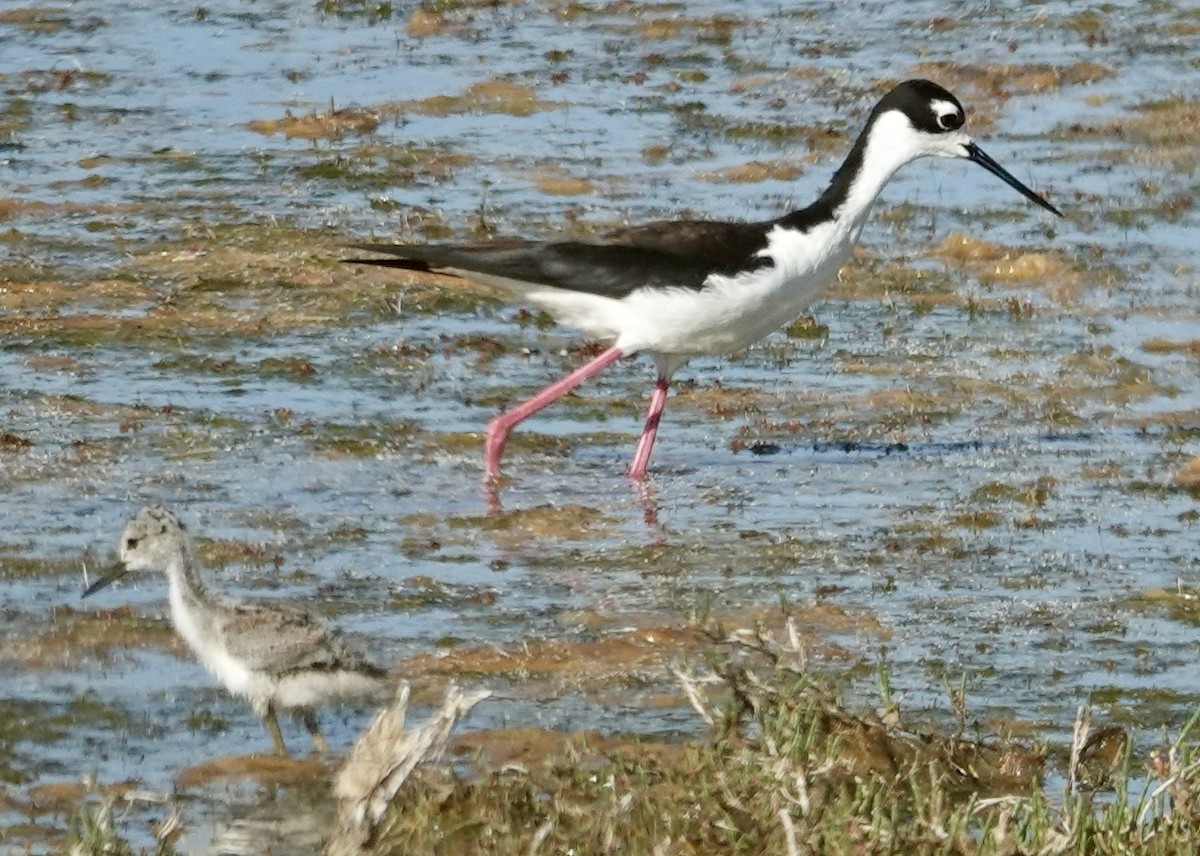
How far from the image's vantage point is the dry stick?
210 inches

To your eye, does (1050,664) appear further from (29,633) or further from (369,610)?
(29,633)

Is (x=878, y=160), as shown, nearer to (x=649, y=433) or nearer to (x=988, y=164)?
(x=988, y=164)

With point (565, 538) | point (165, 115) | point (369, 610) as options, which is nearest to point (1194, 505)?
point (565, 538)

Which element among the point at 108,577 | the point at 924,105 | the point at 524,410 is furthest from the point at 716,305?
the point at 108,577

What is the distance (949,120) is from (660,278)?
64.7 inches

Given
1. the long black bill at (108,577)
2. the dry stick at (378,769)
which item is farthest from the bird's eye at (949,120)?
the dry stick at (378,769)

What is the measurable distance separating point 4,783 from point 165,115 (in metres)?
9.38

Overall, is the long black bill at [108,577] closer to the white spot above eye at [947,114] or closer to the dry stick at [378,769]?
the dry stick at [378,769]

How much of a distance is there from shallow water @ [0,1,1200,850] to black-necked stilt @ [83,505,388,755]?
192mm

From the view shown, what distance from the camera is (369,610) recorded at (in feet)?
27.9

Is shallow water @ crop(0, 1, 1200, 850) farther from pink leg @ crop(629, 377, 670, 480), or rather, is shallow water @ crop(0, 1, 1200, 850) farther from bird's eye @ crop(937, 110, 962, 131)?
bird's eye @ crop(937, 110, 962, 131)

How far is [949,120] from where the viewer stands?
444 inches

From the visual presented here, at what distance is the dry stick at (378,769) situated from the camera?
5324 millimetres

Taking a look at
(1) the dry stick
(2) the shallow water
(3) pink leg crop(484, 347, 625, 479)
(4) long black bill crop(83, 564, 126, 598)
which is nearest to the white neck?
(2) the shallow water
